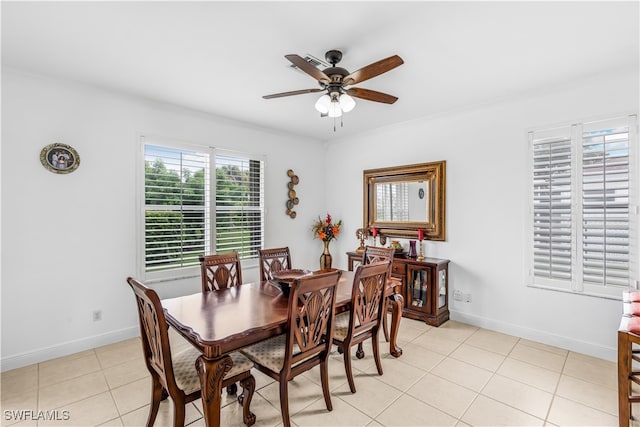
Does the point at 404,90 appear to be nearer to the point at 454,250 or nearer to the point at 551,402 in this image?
the point at 454,250

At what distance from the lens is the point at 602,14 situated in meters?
1.92

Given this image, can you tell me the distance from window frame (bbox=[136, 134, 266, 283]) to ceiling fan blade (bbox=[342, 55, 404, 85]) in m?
2.28

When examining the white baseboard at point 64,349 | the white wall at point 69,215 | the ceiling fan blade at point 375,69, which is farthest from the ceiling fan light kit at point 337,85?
the white baseboard at point 64,349

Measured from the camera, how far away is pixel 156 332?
164cm

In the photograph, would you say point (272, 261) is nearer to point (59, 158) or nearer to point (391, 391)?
point (391, 391)

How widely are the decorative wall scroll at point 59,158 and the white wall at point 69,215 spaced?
0.05m

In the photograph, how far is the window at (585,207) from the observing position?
2.71 metres

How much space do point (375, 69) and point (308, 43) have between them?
55 cm

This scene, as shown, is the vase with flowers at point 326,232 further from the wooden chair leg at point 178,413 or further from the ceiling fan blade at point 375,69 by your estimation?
the wooden chair leg at point 178,413

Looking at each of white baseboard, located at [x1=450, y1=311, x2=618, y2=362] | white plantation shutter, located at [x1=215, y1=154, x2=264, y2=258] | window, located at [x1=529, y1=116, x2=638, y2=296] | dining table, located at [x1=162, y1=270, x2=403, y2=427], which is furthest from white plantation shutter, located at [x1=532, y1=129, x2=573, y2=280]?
white plantation shutter, located at [x1=215, y1=154, x2=264, y2=258]

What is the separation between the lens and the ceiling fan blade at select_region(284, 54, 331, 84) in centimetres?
184

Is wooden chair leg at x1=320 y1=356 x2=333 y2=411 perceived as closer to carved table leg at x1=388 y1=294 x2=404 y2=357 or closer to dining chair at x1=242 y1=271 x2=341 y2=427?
dining chair at x1=242 y1=271 x2=341 y2=427

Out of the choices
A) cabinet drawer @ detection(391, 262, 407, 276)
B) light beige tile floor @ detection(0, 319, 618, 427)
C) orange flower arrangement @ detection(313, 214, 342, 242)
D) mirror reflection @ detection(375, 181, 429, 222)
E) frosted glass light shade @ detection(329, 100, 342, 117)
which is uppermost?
frosted glass light shade @ detection(329, 100, 342, 117)

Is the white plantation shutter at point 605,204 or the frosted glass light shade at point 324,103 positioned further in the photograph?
the white plantation shutter at point 605,204
